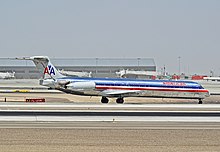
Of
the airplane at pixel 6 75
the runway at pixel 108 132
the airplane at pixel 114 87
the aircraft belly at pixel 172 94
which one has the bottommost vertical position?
the runway at pixel 108 132

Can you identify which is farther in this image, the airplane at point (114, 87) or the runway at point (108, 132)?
the airplane at point (114, 87)

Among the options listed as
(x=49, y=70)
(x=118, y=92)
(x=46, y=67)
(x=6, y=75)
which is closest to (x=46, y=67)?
(x=46, y=67)

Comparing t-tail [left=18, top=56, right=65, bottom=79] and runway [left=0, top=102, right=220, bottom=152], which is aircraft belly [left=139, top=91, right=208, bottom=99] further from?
runway [left=0, top=102, right=220, bottom=152]

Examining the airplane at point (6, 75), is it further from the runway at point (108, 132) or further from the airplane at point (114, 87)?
the runway at point (108, 132)

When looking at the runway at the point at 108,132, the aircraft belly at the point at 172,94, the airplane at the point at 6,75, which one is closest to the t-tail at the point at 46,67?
the aircraft belly at the point at 172,94

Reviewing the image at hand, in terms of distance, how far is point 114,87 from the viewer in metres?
61.4

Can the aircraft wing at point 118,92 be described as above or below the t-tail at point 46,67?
below

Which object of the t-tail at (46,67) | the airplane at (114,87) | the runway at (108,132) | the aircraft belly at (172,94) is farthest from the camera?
the t-tail at (46,67)

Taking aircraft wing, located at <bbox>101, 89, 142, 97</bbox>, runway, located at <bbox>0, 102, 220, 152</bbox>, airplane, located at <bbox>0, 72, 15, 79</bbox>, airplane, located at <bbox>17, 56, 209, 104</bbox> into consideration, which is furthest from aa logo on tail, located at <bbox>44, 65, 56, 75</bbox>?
airplane, located at <bbox>0, 72, 15, 79</bbox>

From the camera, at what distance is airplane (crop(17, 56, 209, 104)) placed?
198 feet

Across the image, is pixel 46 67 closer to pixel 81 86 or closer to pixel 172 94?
pixel 81 86

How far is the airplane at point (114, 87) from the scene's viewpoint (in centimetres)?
6025

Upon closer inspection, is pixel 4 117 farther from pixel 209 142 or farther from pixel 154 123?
pixel 209 142

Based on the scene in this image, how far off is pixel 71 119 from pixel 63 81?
2784 cm
